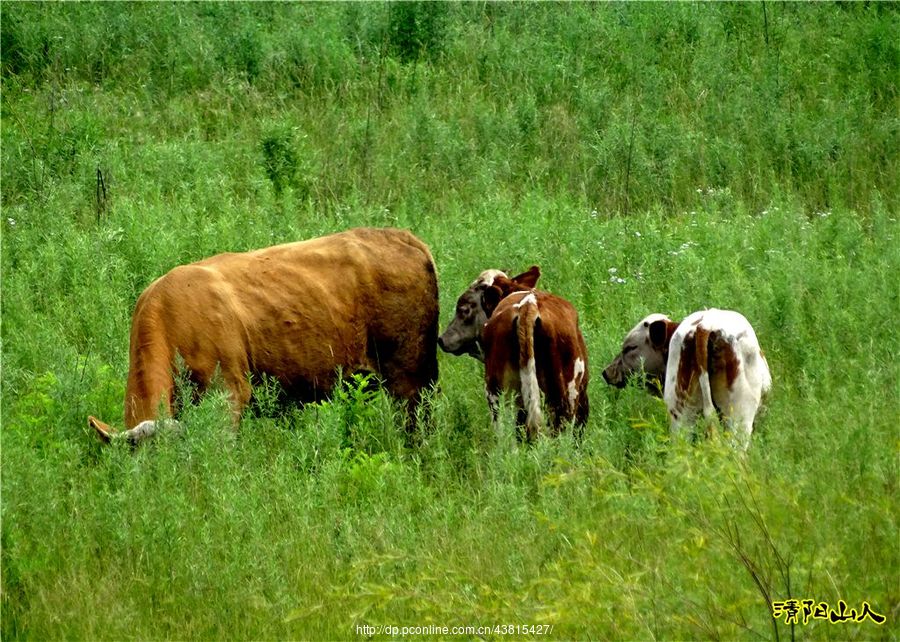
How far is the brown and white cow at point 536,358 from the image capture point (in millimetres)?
8672

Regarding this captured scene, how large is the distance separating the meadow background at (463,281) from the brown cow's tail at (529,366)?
0.33m

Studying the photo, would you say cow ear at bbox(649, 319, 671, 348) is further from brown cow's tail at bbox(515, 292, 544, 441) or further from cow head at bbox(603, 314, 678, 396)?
brown cow's tail at bbox(515, 292, 544, 441)

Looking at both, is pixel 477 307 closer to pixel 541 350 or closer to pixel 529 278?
pixel 529 278

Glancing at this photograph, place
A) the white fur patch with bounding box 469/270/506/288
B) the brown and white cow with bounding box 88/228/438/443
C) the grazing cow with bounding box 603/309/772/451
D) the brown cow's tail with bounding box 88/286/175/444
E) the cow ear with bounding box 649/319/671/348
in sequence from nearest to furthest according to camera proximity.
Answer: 1. the brown cow's tail with bounding box 88/286/175/444
2. the grazing cow with bounding box 603/309/772/451
3. the brown and white cow with bounding box 88/228/438/443
4. the cow ear with bounding box 649/319/671/348
5. the white fur patch with bounding box 469/270/506/288

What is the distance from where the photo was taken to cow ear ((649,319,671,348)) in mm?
9203

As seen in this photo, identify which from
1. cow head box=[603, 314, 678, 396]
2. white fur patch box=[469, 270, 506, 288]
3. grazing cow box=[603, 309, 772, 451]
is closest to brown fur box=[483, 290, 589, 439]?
cow head box=[603, 314, 678, 396]

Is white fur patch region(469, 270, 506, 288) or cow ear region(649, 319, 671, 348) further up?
white fur patch region(469, 270, 506, 288)

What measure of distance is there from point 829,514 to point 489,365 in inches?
154

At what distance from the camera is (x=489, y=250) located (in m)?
12.2

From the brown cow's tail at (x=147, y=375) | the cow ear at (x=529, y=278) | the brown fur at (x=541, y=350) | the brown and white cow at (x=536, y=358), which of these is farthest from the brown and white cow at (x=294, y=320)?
the brown fur at (x=541, y=350)

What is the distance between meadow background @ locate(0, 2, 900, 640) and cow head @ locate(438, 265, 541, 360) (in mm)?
412

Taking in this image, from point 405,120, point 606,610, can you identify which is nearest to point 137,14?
point 405,120

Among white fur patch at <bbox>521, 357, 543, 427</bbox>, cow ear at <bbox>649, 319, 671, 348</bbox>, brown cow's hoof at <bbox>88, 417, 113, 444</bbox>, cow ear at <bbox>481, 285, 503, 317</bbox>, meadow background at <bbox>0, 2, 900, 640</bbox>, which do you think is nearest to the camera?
meadow background at <bbox>0, 2, 900, 640</bbox>

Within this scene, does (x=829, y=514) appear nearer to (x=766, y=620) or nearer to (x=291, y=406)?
(x=766, y=620)
